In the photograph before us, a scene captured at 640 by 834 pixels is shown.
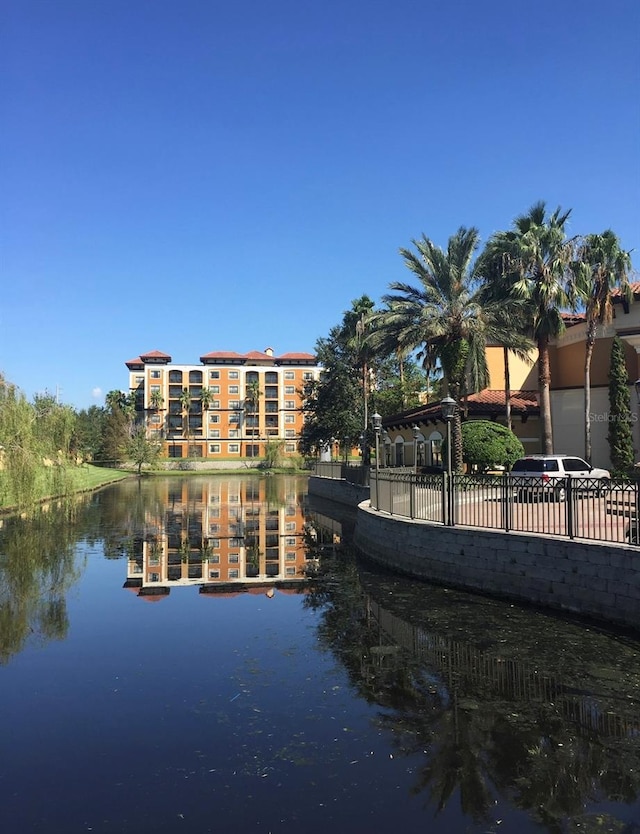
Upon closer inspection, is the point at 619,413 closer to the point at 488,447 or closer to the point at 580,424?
Result: the point at 580,424

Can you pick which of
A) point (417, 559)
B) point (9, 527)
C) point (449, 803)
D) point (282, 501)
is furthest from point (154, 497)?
point (449, 803)

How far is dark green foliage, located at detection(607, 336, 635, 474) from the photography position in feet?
99.0

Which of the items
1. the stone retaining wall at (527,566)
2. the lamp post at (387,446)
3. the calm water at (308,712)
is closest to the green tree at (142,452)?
the lamp post at (387,446)

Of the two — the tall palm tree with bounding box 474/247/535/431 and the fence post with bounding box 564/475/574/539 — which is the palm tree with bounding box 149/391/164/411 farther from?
the fence post with bounding box 564/475/574/539

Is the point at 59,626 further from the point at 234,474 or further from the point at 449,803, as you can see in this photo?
the point at 234,474

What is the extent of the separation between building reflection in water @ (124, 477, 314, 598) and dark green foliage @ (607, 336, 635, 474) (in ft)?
51.4

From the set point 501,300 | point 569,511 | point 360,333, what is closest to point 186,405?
point 360,333

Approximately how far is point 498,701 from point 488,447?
19.1m

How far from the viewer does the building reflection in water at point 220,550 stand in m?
15.9

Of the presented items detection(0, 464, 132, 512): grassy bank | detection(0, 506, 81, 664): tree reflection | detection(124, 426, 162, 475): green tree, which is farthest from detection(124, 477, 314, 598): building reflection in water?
detection(124, 426, 162, 475): green tree

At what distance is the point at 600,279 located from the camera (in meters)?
30.4

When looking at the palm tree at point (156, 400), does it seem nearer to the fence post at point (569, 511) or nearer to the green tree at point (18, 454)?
the green tree at point (18, 454)

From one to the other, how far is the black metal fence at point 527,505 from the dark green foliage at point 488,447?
364 inches

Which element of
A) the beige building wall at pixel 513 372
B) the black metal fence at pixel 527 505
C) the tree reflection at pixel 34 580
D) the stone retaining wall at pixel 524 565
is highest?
the beige building wall at pixel 513 372
